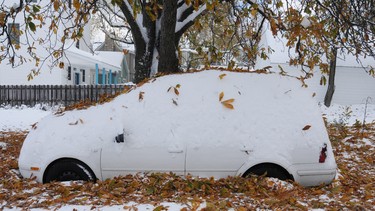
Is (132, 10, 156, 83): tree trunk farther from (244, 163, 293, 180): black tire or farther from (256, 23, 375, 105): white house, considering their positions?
(256, 23, 375, 105): white house

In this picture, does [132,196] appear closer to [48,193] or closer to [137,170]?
[137,170]

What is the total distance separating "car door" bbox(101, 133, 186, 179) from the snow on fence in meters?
18.0

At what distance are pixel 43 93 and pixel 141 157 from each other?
1960 centimetres

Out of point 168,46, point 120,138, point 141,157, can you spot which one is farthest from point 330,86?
point 120,138

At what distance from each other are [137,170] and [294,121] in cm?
216

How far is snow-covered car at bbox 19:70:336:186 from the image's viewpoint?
16.7 ft

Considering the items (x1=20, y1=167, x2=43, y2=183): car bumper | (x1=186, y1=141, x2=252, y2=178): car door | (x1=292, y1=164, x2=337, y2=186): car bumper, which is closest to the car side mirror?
(x1=186, y1=141, x2=252, y2=178): car door

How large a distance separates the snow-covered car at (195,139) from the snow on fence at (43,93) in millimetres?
17841

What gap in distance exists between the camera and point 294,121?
5.21 metres

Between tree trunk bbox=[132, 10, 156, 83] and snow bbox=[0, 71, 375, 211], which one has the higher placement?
tree trunk bbox=[132, 10, 156, 83]

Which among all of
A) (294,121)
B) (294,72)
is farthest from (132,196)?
(294,72)

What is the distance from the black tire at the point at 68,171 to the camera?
5230mm

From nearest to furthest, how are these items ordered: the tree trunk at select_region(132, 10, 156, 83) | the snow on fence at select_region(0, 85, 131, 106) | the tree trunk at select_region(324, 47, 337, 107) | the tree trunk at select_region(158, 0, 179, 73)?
the tree trunk at select_region(158, 0, 179, 73), the tree trunk at select_region(132, 10, 156, 83), the snow on fence at select_region(0, 85, 131, 106), the tree trunk at select_region(324, 47, 337, 107)

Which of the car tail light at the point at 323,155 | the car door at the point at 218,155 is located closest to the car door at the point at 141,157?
the car door at the point at 218,155
